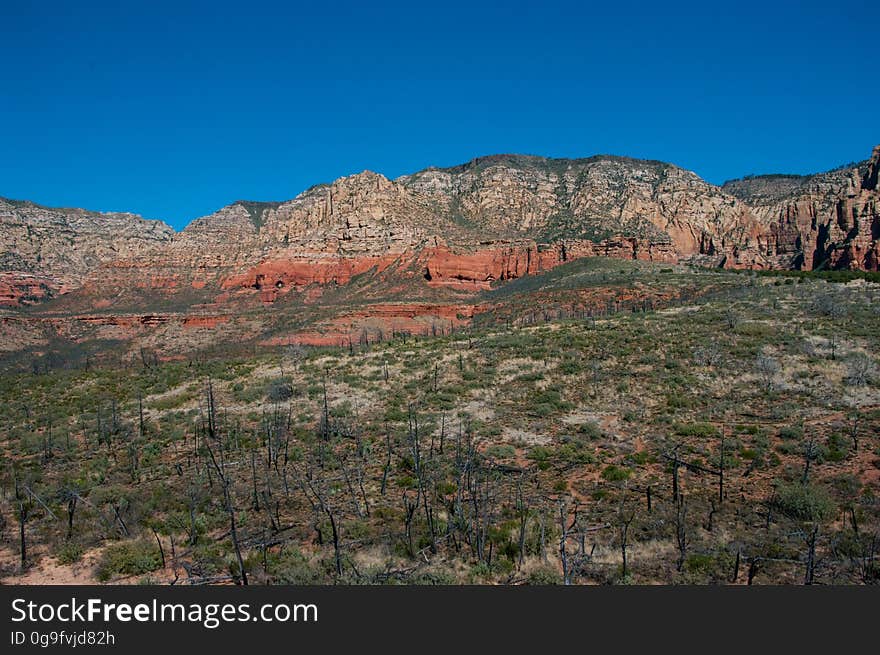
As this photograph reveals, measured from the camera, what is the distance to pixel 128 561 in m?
12.7

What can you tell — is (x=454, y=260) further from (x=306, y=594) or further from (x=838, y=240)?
(x=306, y=594)

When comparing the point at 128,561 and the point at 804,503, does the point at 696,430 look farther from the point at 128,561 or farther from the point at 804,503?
the point at 128,561

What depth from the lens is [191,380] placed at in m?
37.1

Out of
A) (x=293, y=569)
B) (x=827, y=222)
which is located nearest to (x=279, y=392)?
(x=293, y=569)

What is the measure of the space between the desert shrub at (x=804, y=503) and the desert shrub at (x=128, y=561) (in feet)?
51.1

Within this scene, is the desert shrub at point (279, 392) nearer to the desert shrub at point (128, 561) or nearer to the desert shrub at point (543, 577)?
the desert shrub at point (128, 561)

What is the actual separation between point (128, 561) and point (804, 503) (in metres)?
16.5

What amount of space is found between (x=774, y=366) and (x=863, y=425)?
723 centimetres

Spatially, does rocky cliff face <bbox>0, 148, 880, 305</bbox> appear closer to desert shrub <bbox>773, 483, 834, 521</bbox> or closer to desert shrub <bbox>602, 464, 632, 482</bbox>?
desert shrub <bbox>602, 464, 632, 482</bbox>

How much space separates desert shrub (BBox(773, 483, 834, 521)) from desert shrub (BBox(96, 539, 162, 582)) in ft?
51.1

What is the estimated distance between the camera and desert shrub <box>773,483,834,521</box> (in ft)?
45.6

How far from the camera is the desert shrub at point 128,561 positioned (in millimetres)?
12523

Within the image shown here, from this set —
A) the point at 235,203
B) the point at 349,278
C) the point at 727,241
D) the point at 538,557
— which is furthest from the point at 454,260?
the point at 235,203

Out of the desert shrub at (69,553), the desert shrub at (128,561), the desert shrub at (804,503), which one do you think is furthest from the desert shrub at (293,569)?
the desert shrub at (804,503)
